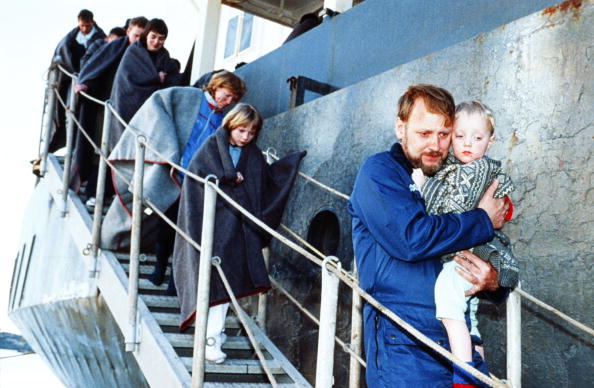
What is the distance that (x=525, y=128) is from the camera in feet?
A: 10.4

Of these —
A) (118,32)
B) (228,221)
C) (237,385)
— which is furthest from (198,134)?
(118,32)

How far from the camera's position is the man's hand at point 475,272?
1872 mm

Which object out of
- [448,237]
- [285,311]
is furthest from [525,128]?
[285,311]

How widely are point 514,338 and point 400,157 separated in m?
0.94

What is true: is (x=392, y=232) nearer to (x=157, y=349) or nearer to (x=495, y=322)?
(x=495, y=322)

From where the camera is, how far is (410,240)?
1706 mm

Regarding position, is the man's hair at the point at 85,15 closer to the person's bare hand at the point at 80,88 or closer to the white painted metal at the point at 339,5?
the person's bare hand at the point at 80,88

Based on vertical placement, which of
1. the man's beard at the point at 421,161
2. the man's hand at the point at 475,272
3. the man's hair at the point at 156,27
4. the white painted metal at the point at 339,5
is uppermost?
the white painted metal at the point at 339,5

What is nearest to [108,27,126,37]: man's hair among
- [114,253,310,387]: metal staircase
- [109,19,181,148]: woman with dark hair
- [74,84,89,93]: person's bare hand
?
[74,84,89,93]: person's bare hand

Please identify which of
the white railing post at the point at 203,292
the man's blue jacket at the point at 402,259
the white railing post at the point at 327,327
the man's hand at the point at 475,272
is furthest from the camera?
the white railing post at the point at 203,292

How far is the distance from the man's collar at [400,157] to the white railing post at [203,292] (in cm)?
131

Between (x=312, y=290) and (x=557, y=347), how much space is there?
2030 millimetres

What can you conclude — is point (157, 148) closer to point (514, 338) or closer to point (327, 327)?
point (327, 327)

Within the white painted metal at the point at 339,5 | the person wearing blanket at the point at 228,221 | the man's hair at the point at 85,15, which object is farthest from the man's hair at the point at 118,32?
the person wearing blanket at the point at 228,221
